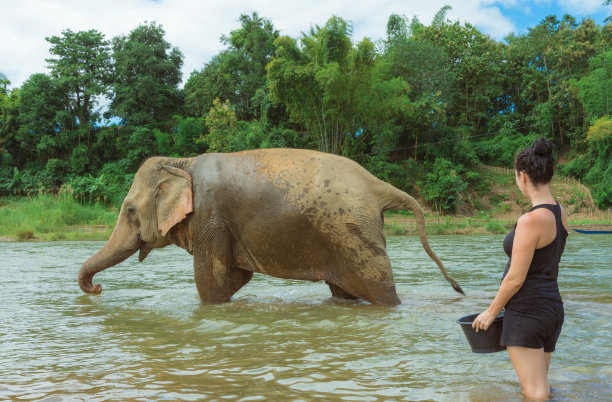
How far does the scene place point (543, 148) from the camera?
2443mm

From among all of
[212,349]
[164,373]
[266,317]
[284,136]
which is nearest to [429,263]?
[266,317]

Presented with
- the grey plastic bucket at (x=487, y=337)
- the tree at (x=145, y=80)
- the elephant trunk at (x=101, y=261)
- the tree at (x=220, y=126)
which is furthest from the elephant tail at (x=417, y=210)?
the tree at (x=145, y=80)

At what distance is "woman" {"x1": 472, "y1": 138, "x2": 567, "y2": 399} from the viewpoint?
2383mm

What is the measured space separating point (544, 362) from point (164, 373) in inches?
81.8

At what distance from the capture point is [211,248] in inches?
208

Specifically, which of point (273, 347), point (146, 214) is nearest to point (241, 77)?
point (146, 214)

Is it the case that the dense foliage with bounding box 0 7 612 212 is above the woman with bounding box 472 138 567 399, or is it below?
above

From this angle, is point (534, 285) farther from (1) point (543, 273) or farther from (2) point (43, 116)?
(2) point (43, 116)

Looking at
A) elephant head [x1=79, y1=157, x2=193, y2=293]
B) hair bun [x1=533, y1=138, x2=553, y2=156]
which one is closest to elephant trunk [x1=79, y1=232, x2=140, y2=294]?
elephant head [x1=79, y1=157, x2=193, y2=293]

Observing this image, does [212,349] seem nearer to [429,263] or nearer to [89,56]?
[429,263]

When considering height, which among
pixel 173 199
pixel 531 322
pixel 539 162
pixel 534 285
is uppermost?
pixel 539 162

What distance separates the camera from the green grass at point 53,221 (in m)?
18.0

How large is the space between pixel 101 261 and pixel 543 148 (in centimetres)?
474

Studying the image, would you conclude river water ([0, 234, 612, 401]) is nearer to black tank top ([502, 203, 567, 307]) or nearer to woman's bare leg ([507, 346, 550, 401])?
woman's bare leg ([507, 346, 550, 401])
